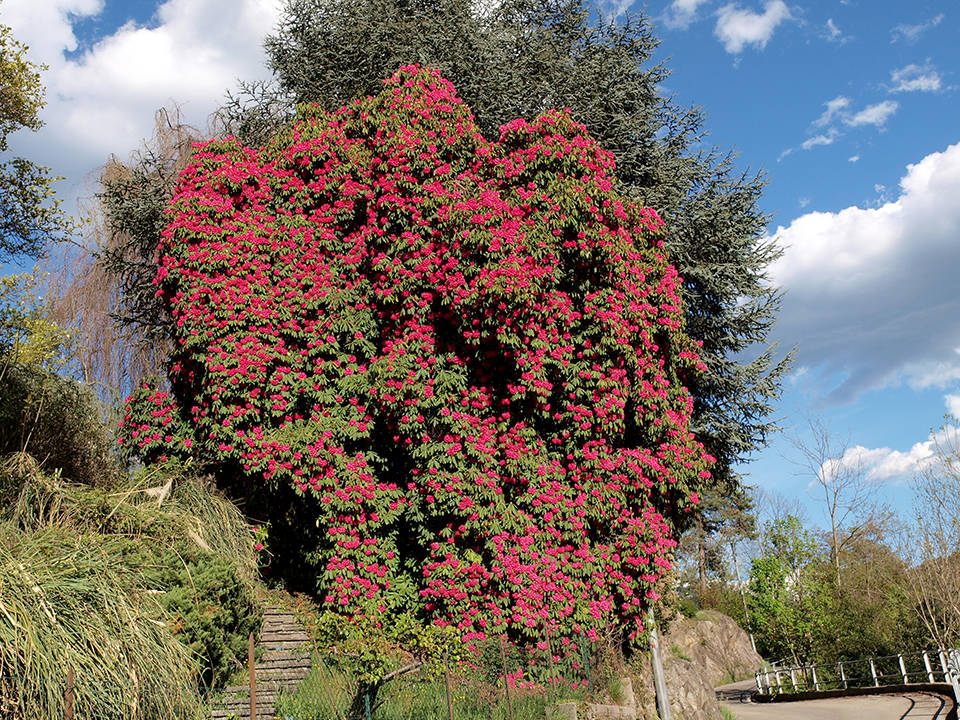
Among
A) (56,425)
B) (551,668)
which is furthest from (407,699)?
(56,425)

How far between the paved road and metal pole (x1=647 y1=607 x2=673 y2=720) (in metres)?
4.16

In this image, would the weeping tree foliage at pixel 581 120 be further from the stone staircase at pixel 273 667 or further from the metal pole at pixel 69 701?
the metal pole at pixel 69 701

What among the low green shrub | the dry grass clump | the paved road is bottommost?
the paved road

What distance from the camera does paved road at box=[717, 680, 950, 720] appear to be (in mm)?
14211

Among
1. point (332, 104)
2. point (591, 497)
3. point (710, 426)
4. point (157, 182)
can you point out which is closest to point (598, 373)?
point (591, 497)

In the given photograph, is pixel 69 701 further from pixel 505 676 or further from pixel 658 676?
pixel 658 676

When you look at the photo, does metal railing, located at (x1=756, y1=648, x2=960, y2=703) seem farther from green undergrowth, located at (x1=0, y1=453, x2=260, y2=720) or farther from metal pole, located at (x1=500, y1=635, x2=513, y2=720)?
green undergrowth, located at (x1=0, y1=453, x2=260, y2=720)

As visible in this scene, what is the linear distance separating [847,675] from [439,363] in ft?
59.7

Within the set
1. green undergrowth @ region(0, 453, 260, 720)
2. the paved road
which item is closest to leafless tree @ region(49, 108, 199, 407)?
green undergrowth @ region(0, 453, 260, 720)

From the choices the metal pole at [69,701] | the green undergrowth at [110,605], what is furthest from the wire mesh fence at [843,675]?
the metal pole at [69,701]

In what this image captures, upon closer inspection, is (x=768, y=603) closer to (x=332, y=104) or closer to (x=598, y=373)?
(x=598, y=373)

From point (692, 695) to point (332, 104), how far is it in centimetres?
1391

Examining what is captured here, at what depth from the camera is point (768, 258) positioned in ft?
56.5

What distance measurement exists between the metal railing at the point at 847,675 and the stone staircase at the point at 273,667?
1350 cm
